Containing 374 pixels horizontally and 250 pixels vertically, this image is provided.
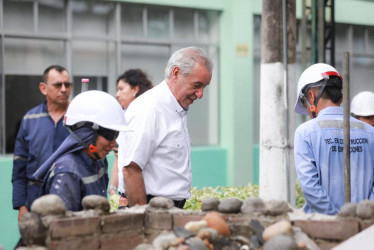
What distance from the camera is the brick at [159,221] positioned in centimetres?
369

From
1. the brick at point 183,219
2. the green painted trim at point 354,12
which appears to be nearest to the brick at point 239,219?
the brick at point 183,219

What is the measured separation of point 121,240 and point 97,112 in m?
0.71

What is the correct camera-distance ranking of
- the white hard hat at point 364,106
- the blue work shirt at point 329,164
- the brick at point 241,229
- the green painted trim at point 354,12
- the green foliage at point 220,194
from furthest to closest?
the green painted trim at point 354,12
the white hard hat at point 364,106
the green foliage at point 220,194
the blue work shirt at point 329,164
the brick at point 241,229

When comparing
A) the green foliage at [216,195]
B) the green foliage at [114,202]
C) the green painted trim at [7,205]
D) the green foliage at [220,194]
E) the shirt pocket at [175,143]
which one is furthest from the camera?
the green painted trim at [7,205]

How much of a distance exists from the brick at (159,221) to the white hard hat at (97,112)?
19.8 inches

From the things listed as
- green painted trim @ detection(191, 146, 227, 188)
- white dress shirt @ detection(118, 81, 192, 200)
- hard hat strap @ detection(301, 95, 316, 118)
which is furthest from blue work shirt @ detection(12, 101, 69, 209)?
green painted trim @ detection(191, 146, 227, 188)

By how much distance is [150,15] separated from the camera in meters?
10.8

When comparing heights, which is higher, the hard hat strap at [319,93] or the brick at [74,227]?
the hard hat strap at [319,93]

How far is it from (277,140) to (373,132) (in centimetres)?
201

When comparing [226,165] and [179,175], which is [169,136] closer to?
[179,175]

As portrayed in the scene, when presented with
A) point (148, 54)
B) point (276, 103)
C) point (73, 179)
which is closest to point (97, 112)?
point (73, 179)

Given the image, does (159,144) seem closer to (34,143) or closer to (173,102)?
(173,102)

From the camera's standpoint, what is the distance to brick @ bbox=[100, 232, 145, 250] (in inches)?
137

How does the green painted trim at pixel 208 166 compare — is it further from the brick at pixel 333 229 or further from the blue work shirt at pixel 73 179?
the brick at pixel 333 229
